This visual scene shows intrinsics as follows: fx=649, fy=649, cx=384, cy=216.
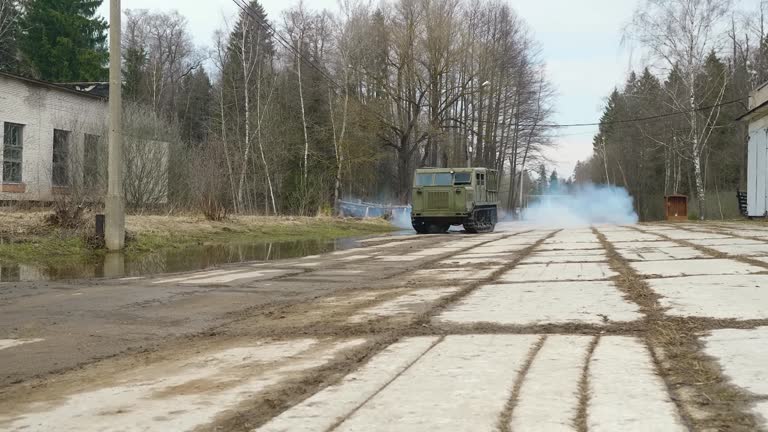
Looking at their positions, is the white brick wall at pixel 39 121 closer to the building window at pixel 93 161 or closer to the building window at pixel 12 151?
the building window at pixel 12 151

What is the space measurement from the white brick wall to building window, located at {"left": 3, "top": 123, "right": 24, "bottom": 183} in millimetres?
190

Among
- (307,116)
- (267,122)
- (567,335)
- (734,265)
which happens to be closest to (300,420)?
(567,335)

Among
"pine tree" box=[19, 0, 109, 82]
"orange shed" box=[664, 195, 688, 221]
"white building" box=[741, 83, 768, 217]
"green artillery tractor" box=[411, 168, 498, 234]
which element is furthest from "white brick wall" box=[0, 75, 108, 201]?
"white building" box=[741, 83, 768, 217]

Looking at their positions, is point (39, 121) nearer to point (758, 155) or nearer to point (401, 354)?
point (401, 354)

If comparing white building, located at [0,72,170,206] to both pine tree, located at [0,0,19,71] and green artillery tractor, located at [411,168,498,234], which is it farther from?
pine tree, located at [0,0,19,71]

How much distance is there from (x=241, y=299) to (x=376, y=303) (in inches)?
74.5

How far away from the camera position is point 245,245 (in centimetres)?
1861

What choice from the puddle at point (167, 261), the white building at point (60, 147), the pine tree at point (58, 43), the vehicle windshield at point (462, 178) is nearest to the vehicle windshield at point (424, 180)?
the vehicle windshield at point (462, 178)

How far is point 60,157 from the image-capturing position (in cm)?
2739

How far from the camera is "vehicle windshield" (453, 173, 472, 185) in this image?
26.3 m

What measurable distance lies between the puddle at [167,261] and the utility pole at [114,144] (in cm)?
65

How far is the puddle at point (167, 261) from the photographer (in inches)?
437

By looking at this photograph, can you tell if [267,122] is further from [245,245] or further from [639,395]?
[639,395]

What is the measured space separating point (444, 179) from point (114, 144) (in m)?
14.7
